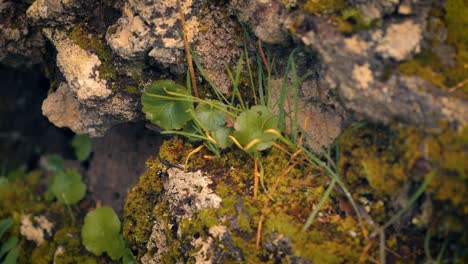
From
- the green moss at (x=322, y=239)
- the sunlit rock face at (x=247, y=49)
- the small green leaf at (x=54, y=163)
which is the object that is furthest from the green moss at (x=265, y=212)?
the small green leaf at (x=54, y=163)

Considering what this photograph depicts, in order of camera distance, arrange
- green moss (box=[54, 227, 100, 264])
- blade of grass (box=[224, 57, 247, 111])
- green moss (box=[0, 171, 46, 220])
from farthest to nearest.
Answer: green moss (box=[0, 171, 46, 220]), green moss (box=[54, 227, 100, 264]), blade of grass (box=[224, 57, 247, 111])

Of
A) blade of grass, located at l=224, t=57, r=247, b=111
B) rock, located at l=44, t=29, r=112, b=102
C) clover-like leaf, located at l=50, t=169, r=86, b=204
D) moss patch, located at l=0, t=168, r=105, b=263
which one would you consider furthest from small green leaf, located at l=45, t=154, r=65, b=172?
blade of grass, located at l=224, t=57, r=247, b=111

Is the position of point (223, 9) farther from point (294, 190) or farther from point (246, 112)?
point (294, 190)

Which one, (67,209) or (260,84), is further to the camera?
(67,209)

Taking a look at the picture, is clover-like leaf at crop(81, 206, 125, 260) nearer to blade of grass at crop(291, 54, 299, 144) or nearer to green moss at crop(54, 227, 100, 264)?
green moss at crop(54, 227, 100, 264)

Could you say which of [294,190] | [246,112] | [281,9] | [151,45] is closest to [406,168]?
[294,190]

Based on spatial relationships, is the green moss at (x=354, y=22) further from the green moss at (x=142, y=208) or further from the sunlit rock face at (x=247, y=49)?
the green moss at (x=142, y=208)

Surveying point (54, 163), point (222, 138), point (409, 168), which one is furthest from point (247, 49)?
point (54, 163)
